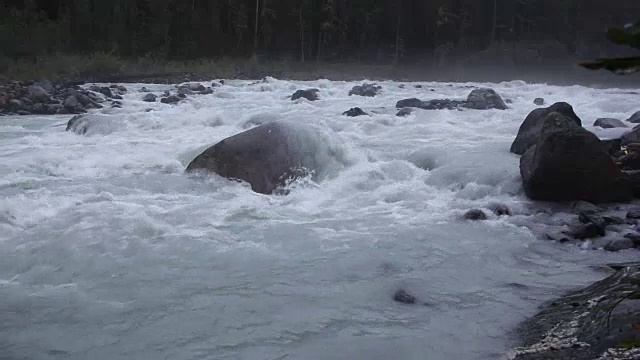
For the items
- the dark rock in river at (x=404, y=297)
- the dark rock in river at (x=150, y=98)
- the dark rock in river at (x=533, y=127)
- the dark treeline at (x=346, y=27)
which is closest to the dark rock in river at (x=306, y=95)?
the dark rock in river at (x=150, y=98)

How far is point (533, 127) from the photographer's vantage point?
9719mm

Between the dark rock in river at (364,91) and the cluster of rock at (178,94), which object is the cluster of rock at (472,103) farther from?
the cluster of rock at (178,94)

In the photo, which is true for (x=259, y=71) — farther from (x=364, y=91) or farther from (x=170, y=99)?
(x=170, y=99)

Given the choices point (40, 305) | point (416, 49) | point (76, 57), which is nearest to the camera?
point (40, 305)

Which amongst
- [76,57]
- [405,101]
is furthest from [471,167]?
[76,57]

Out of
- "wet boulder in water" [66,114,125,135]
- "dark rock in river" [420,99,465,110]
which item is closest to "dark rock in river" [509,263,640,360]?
"wet boulder in water" [66,114,125,135]

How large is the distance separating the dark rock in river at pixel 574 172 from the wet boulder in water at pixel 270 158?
278 cm

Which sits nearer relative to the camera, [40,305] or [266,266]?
[40,305]

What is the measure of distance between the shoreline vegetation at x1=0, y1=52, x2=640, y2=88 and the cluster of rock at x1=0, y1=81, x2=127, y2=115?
3503 mm

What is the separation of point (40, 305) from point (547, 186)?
17.8 ft

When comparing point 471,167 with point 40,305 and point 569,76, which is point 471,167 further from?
point 569,76

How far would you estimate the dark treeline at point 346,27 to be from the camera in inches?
1389

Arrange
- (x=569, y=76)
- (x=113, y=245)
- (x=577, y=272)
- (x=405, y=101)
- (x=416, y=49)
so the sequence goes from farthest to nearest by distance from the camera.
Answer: (x=416, y=49) < (x=569, y=76) < (x=405, y=101) < (x=113, y=245) < (x=577, y=272)

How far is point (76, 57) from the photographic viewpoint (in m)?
28.5
